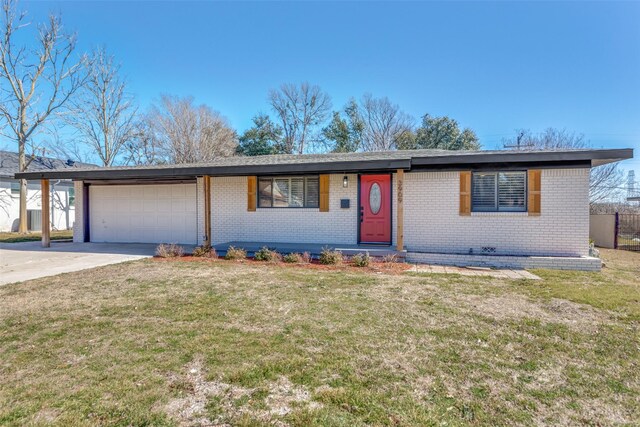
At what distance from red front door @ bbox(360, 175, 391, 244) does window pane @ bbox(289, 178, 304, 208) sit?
1806mm

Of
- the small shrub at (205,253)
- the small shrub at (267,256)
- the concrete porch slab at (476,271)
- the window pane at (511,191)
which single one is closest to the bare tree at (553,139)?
the window pane at (511,191)

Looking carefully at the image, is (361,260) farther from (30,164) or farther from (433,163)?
(30,164)

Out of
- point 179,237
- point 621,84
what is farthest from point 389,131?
point 179,237

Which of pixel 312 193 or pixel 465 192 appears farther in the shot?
pixel 312 193

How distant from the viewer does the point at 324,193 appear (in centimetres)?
973

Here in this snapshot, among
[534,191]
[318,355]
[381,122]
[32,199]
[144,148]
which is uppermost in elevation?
[381,122]

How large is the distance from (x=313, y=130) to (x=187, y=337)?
27.1 metres

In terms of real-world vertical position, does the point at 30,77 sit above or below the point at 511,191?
above

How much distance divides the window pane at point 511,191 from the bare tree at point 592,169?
11498 mm

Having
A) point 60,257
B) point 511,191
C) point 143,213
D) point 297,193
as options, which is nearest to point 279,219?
point 297,193

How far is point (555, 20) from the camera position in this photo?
11.0 m

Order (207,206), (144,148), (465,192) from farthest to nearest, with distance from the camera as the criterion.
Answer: (144,148) → (207,206) → (465,192)

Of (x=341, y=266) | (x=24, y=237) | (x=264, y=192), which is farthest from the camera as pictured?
(x=24, y=237)

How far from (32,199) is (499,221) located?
2395 cm
